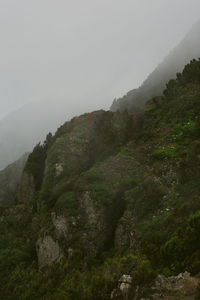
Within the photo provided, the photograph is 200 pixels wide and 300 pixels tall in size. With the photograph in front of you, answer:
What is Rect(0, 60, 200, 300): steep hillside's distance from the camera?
30.2 ft

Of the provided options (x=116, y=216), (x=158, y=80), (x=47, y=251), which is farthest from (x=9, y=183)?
(x=158, y=80)

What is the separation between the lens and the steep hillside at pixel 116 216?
9.21m

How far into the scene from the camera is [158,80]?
2424 inches

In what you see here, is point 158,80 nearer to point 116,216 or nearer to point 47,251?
point 116,216

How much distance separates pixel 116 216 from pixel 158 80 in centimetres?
5393

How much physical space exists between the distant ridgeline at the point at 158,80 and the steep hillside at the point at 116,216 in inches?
510

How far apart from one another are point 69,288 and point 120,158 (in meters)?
12.4

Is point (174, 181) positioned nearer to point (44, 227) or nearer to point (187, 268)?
point (187, 268)

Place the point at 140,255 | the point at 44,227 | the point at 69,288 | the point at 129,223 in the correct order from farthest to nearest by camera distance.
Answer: the point at 44,227 < the point at 129,223 < the point at 140,255 < the point at 69,288

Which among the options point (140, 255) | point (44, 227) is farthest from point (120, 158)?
point (140, 255)

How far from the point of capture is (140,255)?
Answer: 10.6 m

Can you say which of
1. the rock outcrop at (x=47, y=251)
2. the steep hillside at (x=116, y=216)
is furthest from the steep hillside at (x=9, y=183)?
the rock outcrop at (x=47, y=251)

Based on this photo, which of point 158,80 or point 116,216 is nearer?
point 116,216

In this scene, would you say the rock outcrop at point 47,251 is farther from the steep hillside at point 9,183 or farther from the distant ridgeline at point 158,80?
the distant ridgeline at point 158,80
